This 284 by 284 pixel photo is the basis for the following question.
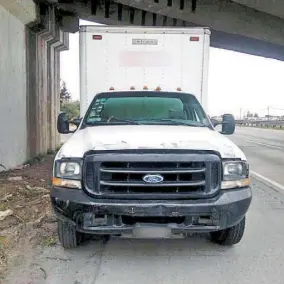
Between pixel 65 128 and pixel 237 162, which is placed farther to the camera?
pixel 65 128

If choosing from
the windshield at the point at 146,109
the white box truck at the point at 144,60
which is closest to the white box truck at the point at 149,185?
the windshield at the point at 146,109

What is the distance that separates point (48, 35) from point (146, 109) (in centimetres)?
932

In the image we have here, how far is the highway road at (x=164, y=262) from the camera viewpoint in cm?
396

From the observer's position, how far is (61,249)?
4.76 metres

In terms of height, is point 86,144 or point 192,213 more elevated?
point 86,144

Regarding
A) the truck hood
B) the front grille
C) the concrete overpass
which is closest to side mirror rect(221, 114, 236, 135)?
the truck hood

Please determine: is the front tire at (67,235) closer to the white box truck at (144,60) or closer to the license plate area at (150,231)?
the license plate area at (150,231)

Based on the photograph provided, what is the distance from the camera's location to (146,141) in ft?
14.1

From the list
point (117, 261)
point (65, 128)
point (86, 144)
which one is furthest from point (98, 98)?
point (117, 261)

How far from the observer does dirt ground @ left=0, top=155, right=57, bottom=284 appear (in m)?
4.71

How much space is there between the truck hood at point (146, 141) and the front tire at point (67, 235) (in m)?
0.77

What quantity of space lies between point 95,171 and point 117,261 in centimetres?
105

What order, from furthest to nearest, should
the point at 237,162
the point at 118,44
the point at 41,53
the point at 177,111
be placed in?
the point at 41,53 < the point at 118,44 < the point at 177,111 < the point at 237,162

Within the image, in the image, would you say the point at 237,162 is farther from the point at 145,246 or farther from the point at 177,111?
the point at 177,111
